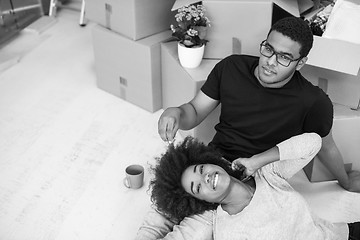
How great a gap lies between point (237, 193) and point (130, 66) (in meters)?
1.28

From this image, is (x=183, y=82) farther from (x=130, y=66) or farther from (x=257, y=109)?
(x=257, y=109)

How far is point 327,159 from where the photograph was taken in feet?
6.41

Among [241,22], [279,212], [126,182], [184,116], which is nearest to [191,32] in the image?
[241,22]

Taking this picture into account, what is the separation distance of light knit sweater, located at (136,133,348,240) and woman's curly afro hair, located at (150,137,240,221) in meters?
0.04

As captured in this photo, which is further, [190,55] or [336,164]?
[190,55]

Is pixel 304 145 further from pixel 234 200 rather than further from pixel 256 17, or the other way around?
pixel 256 17

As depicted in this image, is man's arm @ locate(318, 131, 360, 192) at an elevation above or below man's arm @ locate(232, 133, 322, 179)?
below

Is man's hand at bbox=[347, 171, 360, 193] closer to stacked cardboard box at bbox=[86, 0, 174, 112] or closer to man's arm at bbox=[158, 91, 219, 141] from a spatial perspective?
man's arm at bbox=[158, 91, 219, 141]

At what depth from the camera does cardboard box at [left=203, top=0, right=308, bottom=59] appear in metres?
2.09

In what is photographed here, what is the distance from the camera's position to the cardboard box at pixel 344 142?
6.73 ft

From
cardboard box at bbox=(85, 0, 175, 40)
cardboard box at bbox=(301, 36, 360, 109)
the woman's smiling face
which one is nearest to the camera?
the woman's smiling face

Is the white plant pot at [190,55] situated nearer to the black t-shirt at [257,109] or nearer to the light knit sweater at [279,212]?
the black t-shirt at [257,109]

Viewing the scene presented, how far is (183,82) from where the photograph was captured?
7.48 ft

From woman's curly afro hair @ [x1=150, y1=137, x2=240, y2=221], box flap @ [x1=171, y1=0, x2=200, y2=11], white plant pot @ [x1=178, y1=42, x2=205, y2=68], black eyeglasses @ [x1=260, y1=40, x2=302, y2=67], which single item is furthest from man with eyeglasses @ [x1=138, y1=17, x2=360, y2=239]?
box flap @ [x1=171, y1=0, x2=200, y2=11]
